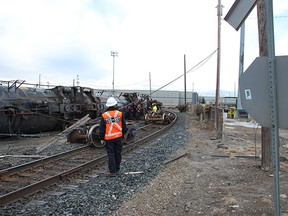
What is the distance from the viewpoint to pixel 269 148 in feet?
21.2

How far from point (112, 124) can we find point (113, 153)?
28.6 inches

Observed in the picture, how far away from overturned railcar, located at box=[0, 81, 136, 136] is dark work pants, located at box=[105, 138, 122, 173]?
803 cm

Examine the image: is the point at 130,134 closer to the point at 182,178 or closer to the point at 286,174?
the point at 182,178

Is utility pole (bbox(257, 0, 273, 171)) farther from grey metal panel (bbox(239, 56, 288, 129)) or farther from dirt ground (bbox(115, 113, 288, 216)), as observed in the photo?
grey metal panel (bbox(239, 56, 288, 129))

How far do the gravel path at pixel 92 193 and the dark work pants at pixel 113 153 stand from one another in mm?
250

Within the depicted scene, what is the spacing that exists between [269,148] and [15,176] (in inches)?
239

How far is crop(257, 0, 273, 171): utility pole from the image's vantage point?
6.08m

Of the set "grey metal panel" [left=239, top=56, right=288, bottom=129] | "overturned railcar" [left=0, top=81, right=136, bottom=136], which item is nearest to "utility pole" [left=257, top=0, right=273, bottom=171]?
"grey metal panel" [left=239, top=56, right=288, bottom=129]

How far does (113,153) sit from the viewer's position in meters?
6.84

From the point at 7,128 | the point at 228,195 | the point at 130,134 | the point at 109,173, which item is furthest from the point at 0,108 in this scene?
the point at 228,195

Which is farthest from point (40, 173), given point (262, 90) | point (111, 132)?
point (262, 90)

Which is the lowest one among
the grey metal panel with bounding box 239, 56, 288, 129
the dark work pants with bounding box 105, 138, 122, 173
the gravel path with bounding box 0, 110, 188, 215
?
the gravel path with bounding box 0, 110, 188, 215

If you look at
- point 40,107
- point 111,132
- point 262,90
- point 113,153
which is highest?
point 262,90

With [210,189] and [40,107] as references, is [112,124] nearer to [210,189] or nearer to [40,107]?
[210,189]
